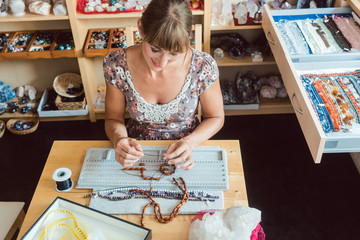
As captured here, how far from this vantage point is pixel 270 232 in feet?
7.35

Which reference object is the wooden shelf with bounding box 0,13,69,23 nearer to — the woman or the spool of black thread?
the woman

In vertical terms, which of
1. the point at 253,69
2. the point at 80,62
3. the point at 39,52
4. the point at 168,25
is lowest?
the point at 253,69

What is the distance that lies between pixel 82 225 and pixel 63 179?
19 cm

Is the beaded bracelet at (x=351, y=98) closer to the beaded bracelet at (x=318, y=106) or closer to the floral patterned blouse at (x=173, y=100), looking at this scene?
Answer: the beaded bracelet at (x=318, y=106)

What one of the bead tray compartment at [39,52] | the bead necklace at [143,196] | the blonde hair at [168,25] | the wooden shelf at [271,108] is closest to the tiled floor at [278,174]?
the wooden shelf at [271,108]

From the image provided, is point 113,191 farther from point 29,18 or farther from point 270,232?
point 29,18

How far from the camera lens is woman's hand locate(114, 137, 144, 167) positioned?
1444mm

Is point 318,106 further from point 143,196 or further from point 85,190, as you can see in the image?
point 85,190

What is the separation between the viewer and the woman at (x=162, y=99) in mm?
1492

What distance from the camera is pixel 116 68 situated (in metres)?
1.68

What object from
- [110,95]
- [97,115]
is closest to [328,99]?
[110,95]

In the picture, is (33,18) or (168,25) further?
(33,18)

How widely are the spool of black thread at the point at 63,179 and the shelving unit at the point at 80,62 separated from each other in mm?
1405

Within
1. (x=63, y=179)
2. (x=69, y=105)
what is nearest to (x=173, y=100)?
(x=63, y=179)
